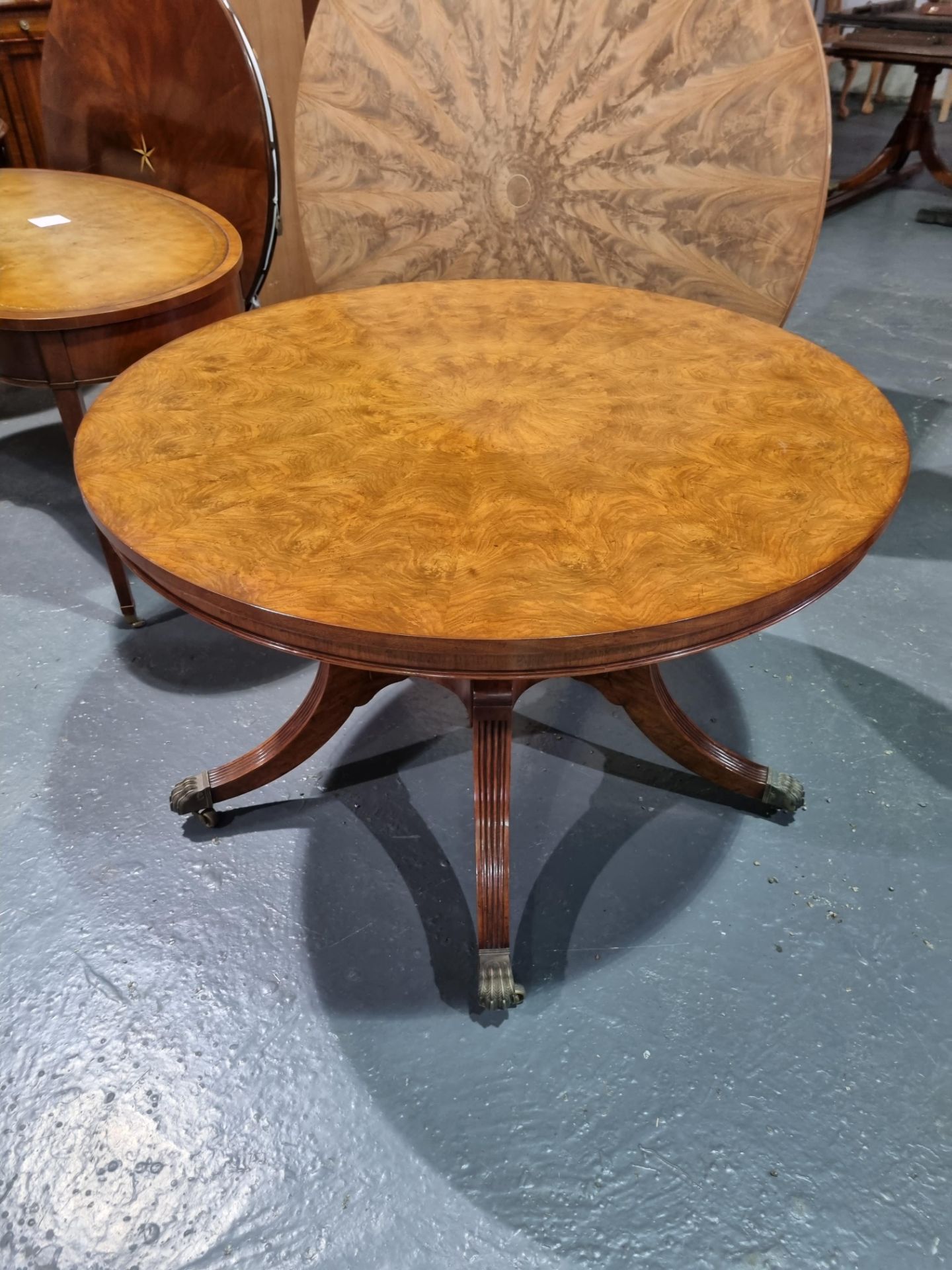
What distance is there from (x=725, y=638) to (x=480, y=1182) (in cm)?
65

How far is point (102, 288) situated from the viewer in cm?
157

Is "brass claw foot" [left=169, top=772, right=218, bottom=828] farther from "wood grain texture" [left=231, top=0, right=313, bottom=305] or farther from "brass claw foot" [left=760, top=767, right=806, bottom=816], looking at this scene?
"wood grain texture" [left=231, top=0, right=313, bottom=305]

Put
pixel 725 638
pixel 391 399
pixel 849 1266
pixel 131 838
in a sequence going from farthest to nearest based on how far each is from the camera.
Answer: pixel 131 838 → pixel 391 399 → pixel 849 1266 → pixel 725 638

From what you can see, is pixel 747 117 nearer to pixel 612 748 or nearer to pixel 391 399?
pixel 391 399

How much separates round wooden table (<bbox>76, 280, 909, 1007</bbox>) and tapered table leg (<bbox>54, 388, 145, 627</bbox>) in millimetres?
446

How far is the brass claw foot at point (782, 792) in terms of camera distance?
1394mm

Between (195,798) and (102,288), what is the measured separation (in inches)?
33.5

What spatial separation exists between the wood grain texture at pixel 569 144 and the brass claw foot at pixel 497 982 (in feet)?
3.48

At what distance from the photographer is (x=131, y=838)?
1388 mm

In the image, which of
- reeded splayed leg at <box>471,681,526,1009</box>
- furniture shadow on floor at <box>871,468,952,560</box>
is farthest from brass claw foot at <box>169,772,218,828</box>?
furniture shadow on floor at <box>871,468,952,560</box>

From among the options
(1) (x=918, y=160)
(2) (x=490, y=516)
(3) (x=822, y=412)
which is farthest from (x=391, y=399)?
(1) (x=918, y=160)

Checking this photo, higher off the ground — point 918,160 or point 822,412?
point 822,412

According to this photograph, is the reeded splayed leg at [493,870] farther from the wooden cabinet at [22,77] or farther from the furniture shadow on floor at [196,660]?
the wooden cabinet at [22,77]

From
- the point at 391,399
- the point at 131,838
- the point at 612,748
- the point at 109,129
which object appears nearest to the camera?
the point at 391,399
